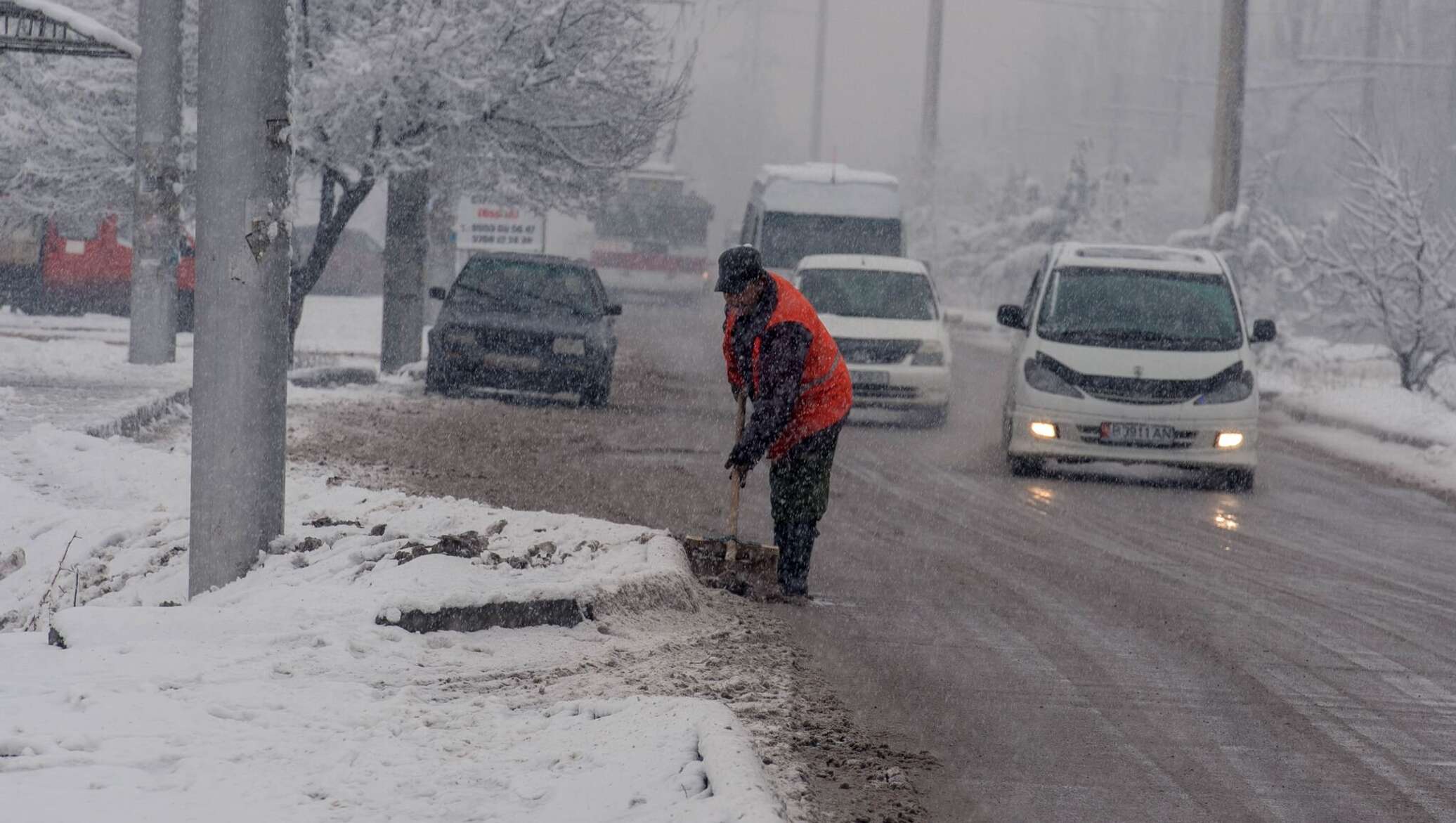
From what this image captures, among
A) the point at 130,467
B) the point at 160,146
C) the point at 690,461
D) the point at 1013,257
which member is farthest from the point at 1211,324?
the point at 1013,257

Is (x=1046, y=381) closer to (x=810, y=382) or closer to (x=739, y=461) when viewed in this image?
(x=810, y=382)

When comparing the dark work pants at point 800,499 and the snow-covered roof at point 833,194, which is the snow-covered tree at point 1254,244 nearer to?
the snow-covered roof at point 833,194

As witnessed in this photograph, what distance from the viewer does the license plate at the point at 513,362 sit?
1888cm

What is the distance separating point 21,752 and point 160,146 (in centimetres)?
1453

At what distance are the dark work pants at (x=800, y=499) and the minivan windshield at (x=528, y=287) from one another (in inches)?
451

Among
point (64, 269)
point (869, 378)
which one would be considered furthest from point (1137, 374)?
point (64, 269)

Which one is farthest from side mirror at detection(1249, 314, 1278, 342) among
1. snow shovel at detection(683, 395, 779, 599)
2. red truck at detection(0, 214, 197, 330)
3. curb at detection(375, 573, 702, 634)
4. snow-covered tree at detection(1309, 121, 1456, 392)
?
red truck at detection(0, 214, 197, 330)

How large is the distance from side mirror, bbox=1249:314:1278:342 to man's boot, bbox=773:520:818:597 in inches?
265

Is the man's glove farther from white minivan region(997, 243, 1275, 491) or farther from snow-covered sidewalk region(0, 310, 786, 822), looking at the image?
white minivan region(997, 243, 1275, 491)

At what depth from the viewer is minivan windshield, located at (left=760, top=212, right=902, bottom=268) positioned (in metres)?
27.4

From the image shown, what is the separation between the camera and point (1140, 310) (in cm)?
1465

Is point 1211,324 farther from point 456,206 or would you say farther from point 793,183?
point 456,206

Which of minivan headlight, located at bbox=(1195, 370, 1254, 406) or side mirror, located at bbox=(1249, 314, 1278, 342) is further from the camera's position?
side mirror, located at bbox=(1249, 314, 1278, 342)

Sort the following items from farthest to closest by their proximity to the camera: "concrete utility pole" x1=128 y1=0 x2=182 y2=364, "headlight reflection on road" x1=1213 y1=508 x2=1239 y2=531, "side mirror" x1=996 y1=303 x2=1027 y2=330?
1. "concrete utility pole" x1=128 y1=0 x2=182 y2=364
2. "side mirror" x1=996 y1=303 x2=1027 y2=330
3. "headlight reflection on road" x1=1213 y1=508 x2=1239 y2=531
